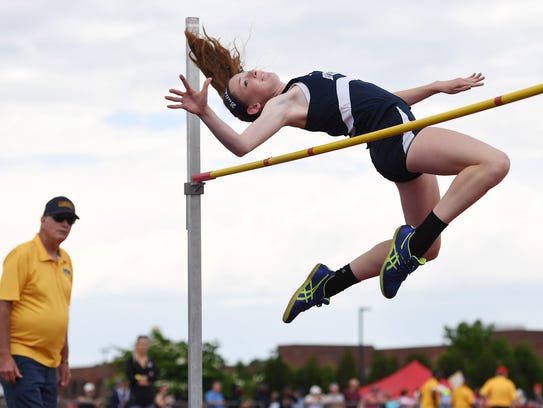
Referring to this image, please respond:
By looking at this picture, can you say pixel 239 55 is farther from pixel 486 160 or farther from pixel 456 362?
pixel 456 362

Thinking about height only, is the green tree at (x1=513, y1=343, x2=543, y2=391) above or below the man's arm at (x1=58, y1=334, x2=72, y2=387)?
above

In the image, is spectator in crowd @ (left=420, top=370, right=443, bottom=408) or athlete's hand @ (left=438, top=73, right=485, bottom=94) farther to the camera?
spectator in crowd @ (left=420, top=370, right=443, bottom=408)

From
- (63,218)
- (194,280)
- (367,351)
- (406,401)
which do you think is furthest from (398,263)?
(367,351)

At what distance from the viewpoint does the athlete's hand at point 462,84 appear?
18.4 feet

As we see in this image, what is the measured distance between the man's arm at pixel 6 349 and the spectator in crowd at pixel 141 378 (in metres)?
5.10

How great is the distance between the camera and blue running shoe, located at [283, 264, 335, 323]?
5.73m

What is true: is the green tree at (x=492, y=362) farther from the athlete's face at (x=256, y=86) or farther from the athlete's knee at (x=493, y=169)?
the athlete's knee at (x=493, y=169)

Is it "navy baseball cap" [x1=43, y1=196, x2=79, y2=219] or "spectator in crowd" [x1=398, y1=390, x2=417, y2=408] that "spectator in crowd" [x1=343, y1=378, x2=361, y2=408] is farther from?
"navy baseball cap" [x1=43, y1=196, x2=79, y2=219]

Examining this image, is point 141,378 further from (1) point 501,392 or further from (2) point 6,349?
(1) point 501,392

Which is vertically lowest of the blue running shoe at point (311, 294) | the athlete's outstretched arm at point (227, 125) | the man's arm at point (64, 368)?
the man's arm at point (64, 368)

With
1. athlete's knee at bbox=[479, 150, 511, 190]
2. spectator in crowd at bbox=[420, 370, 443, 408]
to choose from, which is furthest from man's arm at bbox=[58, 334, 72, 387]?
spectator in crowd at bbox=[420, 370, 443, 408]

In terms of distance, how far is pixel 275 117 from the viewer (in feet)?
17.1

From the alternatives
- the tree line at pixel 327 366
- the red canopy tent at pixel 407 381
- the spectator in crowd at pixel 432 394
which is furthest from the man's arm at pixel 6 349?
the tree line at pixel 327 366

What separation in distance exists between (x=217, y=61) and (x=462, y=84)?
1.25 m
